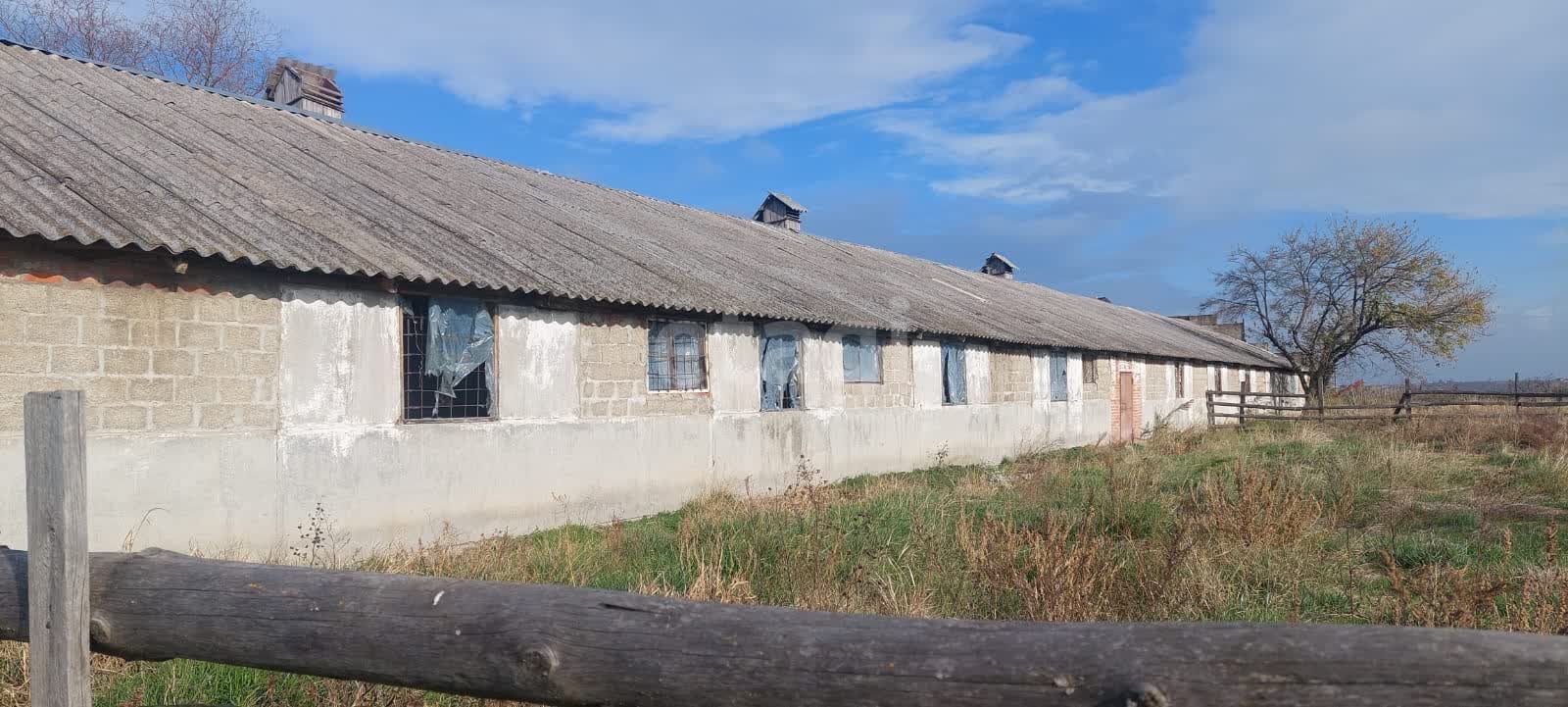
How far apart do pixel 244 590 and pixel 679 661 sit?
1337 mm

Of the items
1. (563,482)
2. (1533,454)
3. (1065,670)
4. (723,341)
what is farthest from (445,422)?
(1533,454)

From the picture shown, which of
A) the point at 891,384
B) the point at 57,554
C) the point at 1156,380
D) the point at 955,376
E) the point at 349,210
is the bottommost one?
the point at 57,554

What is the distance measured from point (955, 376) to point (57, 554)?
1565 centimetres

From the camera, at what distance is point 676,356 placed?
11.8 m

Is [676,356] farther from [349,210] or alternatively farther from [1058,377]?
[1058,377]

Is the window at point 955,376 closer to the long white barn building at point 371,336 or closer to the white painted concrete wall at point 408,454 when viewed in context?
the long white barn building at point 371,336

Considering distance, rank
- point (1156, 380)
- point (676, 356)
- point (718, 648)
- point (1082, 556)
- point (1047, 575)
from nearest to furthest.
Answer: point (718, 648), point (1047, 575), point (1082, 556), point (676, 356), point (1156, 380)

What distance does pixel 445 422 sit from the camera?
9.24 m

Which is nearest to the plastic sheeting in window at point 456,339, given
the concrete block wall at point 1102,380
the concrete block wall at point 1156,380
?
the concrete block wall at point 1102,380

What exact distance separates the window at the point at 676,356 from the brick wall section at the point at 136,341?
4319mm

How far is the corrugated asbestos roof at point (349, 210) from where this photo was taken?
778cm

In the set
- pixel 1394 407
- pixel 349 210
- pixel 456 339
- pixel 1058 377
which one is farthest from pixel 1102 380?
pixel 349 210

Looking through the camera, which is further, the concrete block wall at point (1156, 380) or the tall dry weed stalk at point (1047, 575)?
the concrete block wall at point (1156, 380)

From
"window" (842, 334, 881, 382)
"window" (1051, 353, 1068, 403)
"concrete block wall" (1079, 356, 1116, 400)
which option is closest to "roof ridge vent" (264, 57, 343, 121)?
"window" (842, 334, 881, 382)
